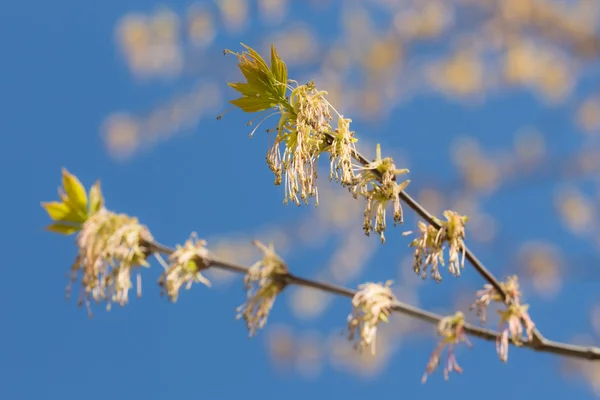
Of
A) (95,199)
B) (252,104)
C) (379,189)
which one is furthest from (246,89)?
(95,199)

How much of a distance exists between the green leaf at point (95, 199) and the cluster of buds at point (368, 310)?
0.42 m

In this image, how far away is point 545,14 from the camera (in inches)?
116

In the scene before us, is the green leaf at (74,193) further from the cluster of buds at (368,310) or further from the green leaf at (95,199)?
the cluster of buds at (368,310)

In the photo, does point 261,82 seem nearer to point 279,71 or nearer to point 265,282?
point 279,71

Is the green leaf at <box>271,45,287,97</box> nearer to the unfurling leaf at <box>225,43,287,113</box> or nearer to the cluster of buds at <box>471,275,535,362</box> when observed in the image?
the unfurling leaf at <box>225,43,287,113</box>

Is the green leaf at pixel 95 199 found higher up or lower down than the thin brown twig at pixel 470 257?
higher up

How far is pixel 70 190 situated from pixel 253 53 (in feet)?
1.54

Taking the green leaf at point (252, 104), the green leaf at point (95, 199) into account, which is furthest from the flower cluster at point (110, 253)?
the green leaf at point (252, 104)

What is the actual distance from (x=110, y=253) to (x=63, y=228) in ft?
0.43

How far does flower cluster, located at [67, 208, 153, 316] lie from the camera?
1.00 m

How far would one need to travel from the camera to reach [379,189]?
2.52 feet

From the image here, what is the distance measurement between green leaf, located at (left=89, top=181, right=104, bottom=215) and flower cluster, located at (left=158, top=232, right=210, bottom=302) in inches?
6.1

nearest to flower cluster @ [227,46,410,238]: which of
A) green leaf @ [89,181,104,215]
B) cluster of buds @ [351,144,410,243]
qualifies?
cluster of buds @ [351,144,410,243]

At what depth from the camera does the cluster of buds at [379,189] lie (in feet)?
2.48
